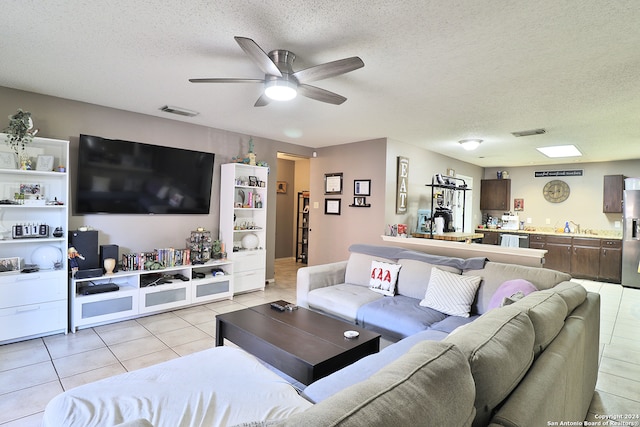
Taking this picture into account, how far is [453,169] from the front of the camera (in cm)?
707

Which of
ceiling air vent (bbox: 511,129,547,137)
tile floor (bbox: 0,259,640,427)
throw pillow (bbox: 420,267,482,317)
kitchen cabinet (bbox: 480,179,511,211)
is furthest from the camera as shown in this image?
kitchen cabinet (bbox: 480,179,511,211)

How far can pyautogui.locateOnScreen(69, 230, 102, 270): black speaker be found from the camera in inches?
141

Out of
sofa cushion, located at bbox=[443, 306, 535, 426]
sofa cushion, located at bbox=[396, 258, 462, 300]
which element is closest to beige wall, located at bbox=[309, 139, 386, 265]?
sofa cushion, located at bbox=[396, 258, 462, 300]

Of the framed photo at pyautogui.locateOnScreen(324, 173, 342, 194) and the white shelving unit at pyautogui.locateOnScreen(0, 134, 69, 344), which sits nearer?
the white shelving unit at pyautogui.locateOnScreen(0, 134, 69, 344)

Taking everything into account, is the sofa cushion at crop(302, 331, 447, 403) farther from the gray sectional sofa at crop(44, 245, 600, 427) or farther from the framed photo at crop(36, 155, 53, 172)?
the framed photo at crop(36, 155, 53, 172)

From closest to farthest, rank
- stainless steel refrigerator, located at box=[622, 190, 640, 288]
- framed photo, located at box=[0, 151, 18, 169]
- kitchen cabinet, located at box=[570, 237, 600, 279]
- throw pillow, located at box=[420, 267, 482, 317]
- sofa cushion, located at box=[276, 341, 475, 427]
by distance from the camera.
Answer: sofa cushion, located at box=[276, 341, 475, 427] → throw pillow, located at box=[420, 267, 482, 317] → framed photo, located at box=[0, 151, 18, 169] → stainless steel refrigerator, located at box=[622, 190, 640, 288] → kitchen cabinet, located at box=[570, 237, 600, 279]

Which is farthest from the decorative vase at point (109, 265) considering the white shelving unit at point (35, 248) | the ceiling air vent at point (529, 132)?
the ceiling air vent at point (529, 132)

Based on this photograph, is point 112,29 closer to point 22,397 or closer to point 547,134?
point 22,397

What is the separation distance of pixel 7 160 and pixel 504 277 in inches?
189

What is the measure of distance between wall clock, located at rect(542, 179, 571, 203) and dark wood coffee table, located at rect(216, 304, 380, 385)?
709 centimetres

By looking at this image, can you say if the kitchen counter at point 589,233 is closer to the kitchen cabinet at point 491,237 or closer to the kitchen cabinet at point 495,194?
the kitchen cabinet at point 491,237

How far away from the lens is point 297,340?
7.57 feet

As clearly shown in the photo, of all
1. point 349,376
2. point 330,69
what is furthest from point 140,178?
point 349,376

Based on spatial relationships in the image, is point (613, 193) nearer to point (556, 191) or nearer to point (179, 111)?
point (556, 191)
